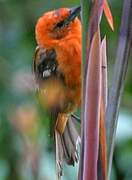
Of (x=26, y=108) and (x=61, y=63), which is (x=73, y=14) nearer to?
(x=61, y=63)

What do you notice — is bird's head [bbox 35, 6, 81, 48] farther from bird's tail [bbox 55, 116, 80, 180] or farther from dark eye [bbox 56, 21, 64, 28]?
Answer: bird's tail [bbox 55, 116, 80, 180]

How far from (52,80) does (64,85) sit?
0.47 feet

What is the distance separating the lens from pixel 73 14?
2.89ft

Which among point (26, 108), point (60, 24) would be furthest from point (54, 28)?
point (26, 108)

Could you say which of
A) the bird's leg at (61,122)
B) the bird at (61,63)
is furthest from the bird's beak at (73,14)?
the bird's leg at (61,122)

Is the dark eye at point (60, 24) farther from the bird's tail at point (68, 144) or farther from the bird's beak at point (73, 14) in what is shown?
the bird's tail at point (68, 144)

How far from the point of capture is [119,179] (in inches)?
29.6

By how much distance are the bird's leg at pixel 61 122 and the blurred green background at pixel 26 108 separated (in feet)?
0.14

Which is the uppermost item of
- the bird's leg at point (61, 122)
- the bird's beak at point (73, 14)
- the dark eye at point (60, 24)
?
the bird's beak at point (73, 14)

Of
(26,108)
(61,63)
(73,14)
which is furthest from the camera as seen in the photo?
(61,63)

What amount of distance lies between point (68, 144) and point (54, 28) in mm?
413

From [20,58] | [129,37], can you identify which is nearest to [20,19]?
[20,58]

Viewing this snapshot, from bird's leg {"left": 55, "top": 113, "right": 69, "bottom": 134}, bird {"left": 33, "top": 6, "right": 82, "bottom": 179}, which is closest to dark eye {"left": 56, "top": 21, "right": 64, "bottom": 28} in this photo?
bird {"left": 33, "top": 6, "right": 82, "bottom": 179}

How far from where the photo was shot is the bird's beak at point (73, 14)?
797 millimetres
